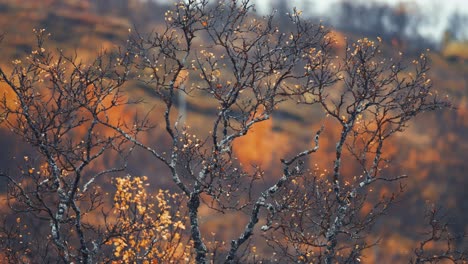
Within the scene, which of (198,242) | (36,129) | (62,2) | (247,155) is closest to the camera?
(36,129)

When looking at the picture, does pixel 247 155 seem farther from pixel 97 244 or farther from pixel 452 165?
pixel 97 244

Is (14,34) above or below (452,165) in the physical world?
above

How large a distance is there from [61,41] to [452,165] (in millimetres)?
66443

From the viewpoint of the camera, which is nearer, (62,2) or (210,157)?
(210,157)

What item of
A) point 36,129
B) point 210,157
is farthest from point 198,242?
point 36,129

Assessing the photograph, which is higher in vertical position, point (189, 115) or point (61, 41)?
point (61, 41)

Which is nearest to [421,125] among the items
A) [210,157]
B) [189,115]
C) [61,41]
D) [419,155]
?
[419,155]

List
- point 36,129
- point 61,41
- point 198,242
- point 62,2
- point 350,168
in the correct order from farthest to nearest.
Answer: point 62,2 < point 61,41 < point 350,168 < point 198,242 < point 36,129

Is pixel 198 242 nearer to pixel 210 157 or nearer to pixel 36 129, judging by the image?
pixel 210 157

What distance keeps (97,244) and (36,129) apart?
15.0 ft

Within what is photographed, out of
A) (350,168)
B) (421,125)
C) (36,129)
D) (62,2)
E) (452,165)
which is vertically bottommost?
(36,129)

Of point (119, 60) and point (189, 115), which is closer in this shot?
point (119, 60)

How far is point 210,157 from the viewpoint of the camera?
2214 cm

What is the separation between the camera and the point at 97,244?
2223cm
